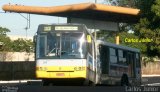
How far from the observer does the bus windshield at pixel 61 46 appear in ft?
79.0

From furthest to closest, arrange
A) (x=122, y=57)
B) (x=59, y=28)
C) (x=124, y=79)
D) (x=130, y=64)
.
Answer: (x=130, y=64) < (x=124, y=79) < (x=122, y=57) < (x=59, y=28)

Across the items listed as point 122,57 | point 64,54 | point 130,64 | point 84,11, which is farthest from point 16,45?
point 64,54

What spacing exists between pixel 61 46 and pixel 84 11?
2138 cm

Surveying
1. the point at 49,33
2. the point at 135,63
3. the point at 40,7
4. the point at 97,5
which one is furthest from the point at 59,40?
the point at 40,7

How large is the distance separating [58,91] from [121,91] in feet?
6.11

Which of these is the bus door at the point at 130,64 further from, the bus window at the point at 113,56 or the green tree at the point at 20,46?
the green tree at the point at 20,46

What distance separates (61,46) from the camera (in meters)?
24.1

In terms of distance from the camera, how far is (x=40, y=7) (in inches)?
1858

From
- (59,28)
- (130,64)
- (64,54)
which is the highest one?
(59,28)

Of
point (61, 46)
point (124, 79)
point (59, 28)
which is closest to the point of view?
point (61, 46)

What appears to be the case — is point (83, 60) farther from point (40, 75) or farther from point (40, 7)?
point (40, 7)

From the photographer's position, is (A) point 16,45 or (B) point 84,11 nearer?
(B) point 84,11

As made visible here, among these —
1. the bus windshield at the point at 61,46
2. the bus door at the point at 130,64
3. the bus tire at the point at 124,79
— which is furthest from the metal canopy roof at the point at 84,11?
the bus windshield at the point at 61,46

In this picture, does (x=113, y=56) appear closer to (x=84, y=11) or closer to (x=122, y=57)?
(x=122, y=57)
